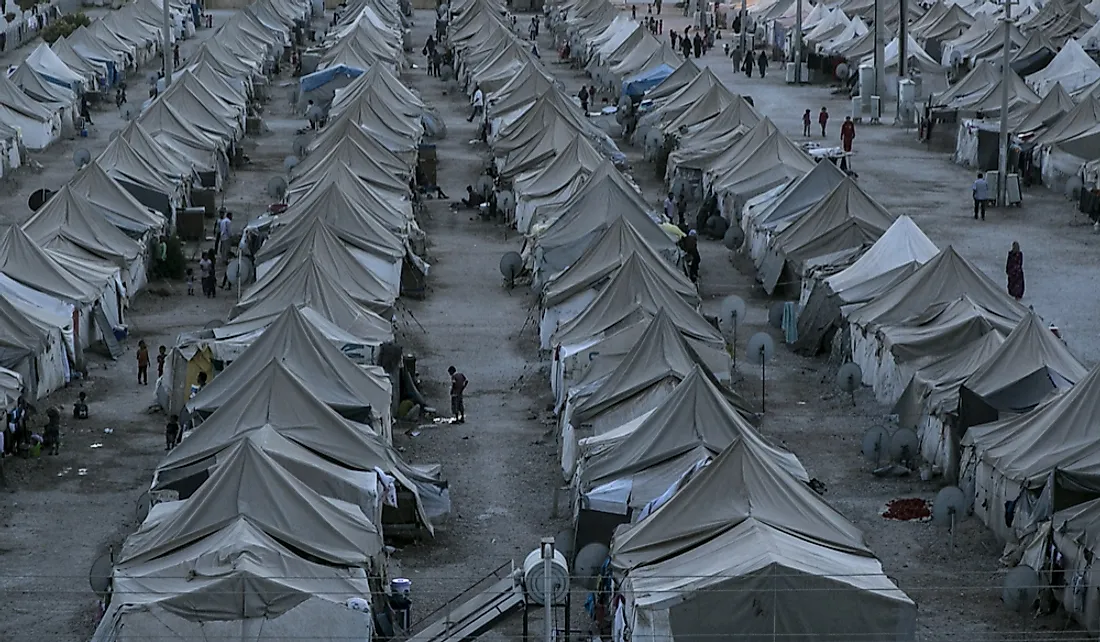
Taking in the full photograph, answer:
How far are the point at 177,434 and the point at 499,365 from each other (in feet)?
23.0

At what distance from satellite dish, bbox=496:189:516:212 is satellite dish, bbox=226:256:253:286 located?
8.36 meters

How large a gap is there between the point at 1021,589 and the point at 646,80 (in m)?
39.1

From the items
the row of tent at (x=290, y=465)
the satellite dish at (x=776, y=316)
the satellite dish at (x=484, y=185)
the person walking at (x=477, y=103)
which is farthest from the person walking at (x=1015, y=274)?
the person walking at (x=477, y=103)

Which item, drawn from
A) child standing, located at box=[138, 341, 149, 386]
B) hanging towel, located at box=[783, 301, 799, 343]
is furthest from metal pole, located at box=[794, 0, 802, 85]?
child standing, located at box=[138, 341, 149, 386]

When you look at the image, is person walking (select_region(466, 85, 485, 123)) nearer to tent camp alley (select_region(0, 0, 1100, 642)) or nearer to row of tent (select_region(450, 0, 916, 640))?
tent camp alley (select_region(0, 0, 1100, 642))

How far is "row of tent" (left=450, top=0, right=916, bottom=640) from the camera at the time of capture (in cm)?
2153

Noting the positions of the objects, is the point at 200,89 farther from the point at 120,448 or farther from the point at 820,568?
the point at 820,568

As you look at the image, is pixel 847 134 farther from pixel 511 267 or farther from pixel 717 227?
pixel 511 267

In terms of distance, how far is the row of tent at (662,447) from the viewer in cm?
2153

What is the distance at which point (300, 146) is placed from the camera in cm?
5456

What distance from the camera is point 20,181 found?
5222 centimetres

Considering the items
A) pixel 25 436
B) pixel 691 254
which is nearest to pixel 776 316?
pixel 691 254

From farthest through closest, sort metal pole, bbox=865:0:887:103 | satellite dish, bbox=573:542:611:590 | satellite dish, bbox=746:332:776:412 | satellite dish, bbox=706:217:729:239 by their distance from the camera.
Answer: metal pole, bbox=865:0:887:103 → satellite dish, bbox=706:217:729:239 → satellite dish, bbox=746:332:776:412 → satellite dish, bbox=573:542:611:590

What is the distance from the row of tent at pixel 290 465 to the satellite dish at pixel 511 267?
2.01m
